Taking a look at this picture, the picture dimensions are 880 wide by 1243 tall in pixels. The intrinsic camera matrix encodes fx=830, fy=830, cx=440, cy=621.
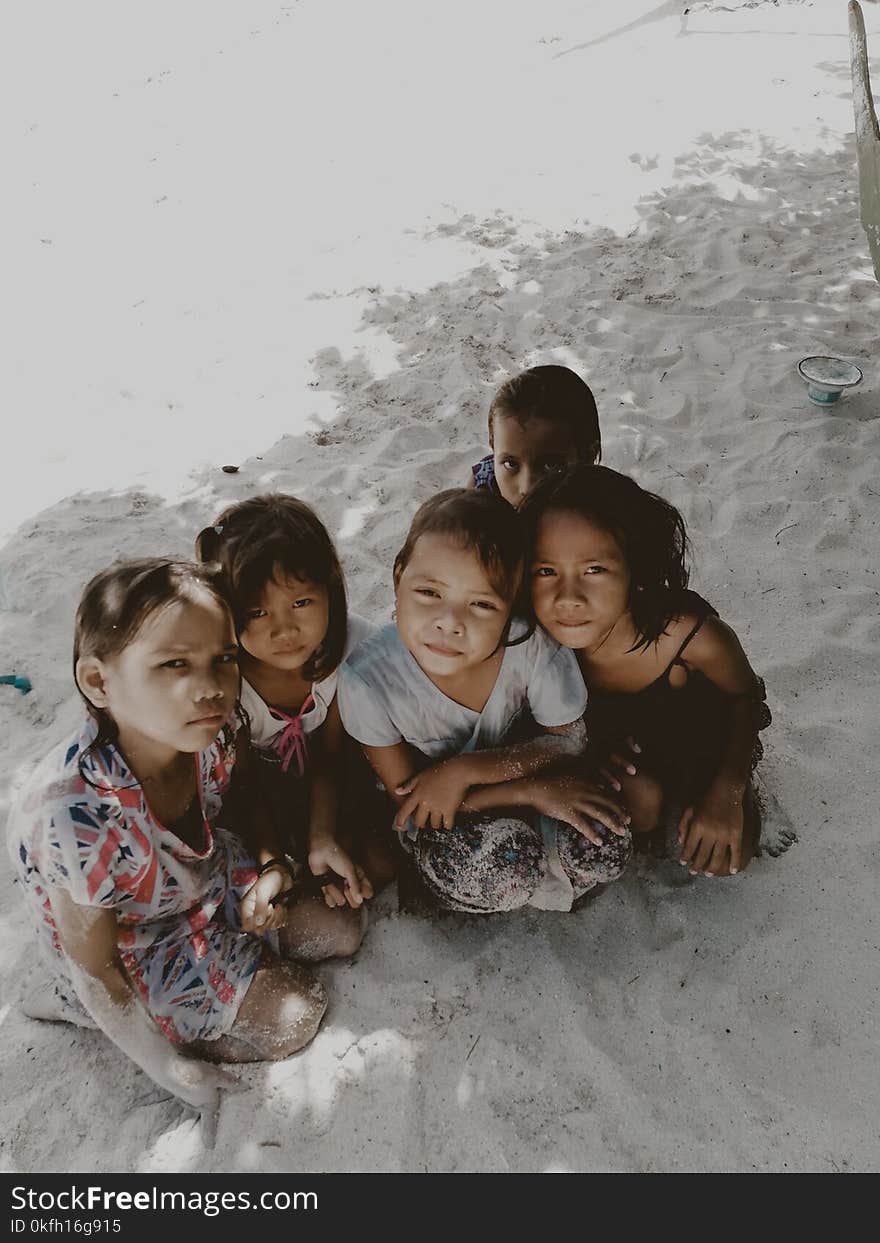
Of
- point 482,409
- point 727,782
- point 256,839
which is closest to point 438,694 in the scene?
point 256,839

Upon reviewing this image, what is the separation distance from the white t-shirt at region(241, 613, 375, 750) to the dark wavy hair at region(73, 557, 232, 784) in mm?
471

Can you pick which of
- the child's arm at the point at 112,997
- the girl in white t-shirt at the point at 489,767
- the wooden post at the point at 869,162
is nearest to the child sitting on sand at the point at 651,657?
the girl in white t-shirt at the point at 489,767

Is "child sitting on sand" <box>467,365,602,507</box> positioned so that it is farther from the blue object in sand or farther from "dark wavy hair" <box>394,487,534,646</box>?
the blue object in sand

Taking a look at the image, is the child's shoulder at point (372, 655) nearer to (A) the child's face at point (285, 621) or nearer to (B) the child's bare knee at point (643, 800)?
(A) the child's face at point (285, 621)

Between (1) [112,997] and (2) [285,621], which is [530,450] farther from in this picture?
(1) [112,997]

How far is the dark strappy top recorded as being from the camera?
84.1 inches

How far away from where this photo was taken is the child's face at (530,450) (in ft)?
7.77

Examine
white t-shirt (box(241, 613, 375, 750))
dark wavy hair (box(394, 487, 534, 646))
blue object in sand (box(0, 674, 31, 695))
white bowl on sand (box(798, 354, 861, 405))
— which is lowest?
Result: white bowl on sand (box(798, 354, 861, 405))

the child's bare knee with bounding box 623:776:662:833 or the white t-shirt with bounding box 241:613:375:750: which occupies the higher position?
the white t-shirt with bounding box 241:613:375:750

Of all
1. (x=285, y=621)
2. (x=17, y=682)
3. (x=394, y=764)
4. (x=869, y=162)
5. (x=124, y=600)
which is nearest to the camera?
(x=124, y=600)

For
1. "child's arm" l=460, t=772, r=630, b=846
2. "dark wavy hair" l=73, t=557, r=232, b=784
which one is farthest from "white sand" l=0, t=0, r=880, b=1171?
"dark wavy hair" l=73, t=557, r=232, b=784

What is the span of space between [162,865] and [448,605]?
830 millimetres

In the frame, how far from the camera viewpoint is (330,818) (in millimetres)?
2123

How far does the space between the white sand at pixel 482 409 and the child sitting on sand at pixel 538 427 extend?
895 millimetres
